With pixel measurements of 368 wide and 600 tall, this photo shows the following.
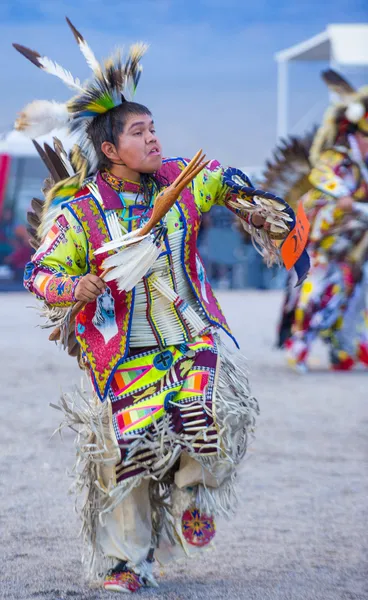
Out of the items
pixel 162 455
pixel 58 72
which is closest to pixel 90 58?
pixel 58 72

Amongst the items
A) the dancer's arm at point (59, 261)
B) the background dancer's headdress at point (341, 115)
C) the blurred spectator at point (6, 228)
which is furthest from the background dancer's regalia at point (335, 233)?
the blurred spectator at point (6, 228)

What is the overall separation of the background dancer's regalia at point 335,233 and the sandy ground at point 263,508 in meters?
0.86

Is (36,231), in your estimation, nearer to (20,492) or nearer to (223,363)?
(223,363)

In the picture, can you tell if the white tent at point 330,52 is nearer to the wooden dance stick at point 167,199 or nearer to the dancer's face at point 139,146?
the dancer's face at point 139,146

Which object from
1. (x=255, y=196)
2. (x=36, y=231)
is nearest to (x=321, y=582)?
(x=255, y=196)

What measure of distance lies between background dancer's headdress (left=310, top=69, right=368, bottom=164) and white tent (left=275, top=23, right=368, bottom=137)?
12999mm

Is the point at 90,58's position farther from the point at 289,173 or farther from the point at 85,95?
the point at 289,173

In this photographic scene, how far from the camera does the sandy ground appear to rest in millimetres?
3678

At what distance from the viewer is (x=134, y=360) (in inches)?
141

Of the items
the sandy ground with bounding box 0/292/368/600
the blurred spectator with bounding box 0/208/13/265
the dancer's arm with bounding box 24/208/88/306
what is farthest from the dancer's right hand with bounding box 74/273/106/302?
the blurred spectator with bounding box 0/208/13/265

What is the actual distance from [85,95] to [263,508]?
207 centimetres

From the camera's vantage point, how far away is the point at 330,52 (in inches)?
944

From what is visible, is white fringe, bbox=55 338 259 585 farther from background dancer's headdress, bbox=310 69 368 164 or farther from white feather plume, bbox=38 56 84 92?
background dancer's headdress, bbox=310 69 368 164

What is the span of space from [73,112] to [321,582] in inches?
67.1
